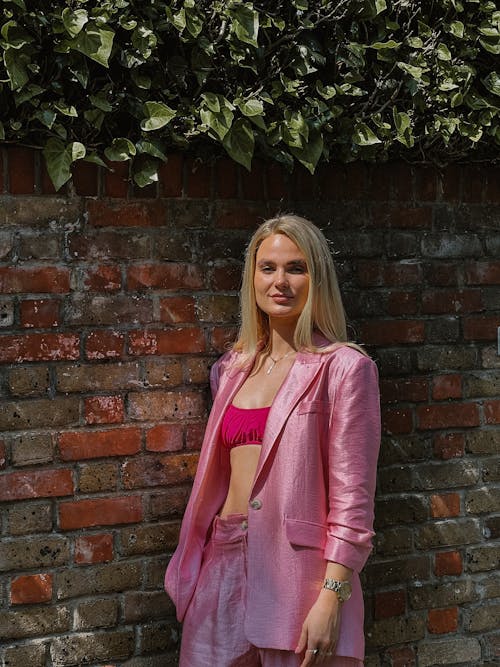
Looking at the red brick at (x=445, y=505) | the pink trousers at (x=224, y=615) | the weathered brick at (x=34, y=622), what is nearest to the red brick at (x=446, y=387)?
the red brick at (x=445, y=505)

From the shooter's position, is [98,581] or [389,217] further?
[389,217]

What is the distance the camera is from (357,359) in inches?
102

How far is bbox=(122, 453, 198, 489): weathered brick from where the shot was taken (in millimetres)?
2906

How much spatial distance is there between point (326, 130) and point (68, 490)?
1.43 meters

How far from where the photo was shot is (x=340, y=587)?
2498mm

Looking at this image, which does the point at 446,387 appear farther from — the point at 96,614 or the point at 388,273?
the point at 96,614

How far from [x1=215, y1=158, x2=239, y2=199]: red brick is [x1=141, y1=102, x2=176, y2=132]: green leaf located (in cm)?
28

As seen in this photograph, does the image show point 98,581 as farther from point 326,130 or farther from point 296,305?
point 326,130

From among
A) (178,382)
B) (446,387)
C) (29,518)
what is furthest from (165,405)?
(446,387)

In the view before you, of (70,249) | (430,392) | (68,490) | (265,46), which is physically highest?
(265,46)

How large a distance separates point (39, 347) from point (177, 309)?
0.46 metres

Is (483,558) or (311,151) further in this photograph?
(483,558)

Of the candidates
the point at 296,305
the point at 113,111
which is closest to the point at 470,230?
the point at 296,305

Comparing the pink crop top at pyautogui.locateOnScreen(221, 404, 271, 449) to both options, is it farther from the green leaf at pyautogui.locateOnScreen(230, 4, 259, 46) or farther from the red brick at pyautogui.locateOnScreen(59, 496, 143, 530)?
the green leaf at pyautogui.locateOnScreen(230, 4, 259, 46)
